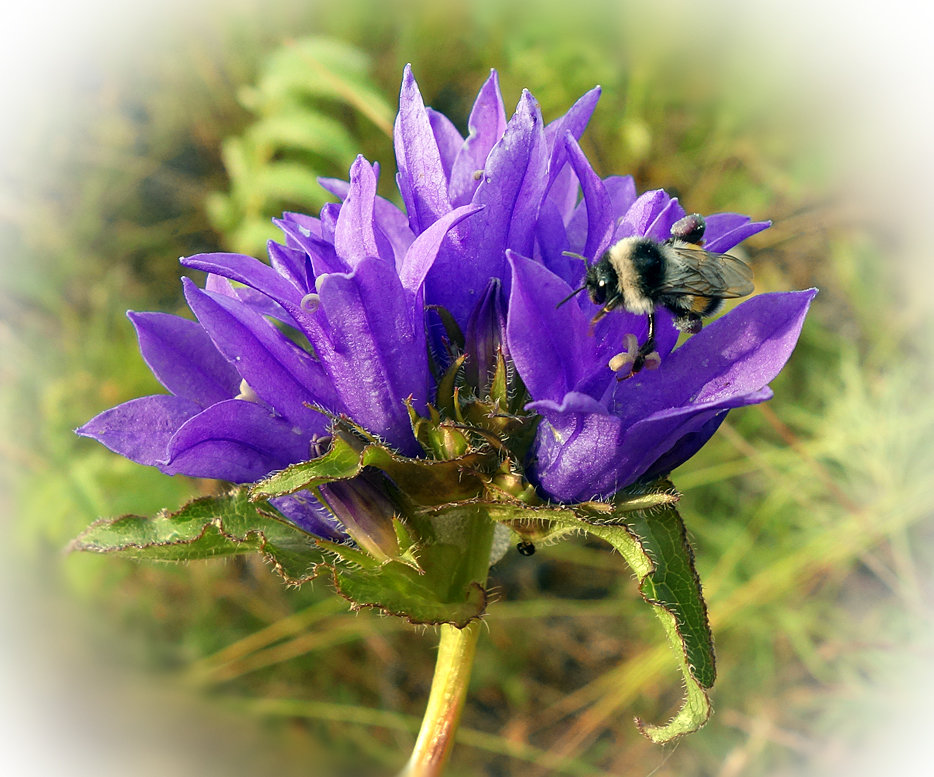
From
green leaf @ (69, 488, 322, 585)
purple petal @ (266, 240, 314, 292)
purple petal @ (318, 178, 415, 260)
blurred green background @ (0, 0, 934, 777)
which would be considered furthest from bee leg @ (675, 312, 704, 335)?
blurred green background @ (0, 0, 934, 777)

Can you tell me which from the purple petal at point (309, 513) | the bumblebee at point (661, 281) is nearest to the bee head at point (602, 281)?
the bumblebee at point (661, 281)

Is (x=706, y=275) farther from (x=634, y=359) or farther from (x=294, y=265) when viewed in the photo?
(x=294, y=265)

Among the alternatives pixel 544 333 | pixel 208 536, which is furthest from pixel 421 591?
pixel 544 333

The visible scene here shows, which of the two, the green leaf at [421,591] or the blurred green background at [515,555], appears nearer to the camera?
the green leaf at [421,591]

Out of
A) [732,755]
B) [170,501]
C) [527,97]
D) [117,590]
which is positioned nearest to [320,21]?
[170,501]

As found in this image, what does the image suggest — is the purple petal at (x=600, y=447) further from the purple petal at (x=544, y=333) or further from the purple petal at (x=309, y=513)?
the purple petal at (x=309, y=513)

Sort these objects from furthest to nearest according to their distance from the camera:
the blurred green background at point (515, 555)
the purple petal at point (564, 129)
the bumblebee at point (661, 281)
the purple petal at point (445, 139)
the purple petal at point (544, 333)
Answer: the blurred green background at point (515, 555) → the purple petal at point (445, 139) → the purple petal at point (564, 129) → the bumblebee at point (661, 281) → the purple petal at point (544, 333)
